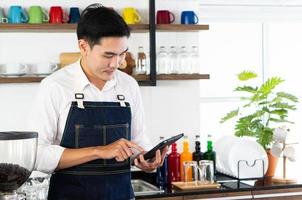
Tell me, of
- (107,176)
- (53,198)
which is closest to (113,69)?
(107,176)

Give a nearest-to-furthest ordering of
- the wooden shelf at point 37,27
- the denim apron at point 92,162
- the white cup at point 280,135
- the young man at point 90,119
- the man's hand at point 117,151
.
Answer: the man's hand at point 117,151 → the young man at point 90,119 → the denim apron at point 92,162 → the wooden shelf at point 37,27 → the white cup at point 280,135

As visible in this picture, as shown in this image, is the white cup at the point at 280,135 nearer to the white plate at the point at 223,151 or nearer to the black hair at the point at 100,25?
the white plate at the point at 223,151

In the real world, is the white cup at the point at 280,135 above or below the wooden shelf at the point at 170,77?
below

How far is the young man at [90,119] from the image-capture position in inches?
88.4

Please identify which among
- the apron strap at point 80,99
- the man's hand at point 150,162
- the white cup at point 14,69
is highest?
the white cup at point 14,69

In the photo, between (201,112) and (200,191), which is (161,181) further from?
(201,112)

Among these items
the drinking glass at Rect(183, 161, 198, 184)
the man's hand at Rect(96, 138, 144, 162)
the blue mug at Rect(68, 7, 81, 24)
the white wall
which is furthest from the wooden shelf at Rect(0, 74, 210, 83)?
the man's hand at Rect(96, 138, 144, 162)

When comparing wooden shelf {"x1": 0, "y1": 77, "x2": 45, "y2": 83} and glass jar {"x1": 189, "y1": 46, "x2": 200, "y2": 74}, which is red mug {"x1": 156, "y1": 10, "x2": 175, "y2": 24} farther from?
wooden shelf {"x1": 0, "y1": 77, "x2": 45, "y2": 83}

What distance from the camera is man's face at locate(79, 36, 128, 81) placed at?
2.27 m

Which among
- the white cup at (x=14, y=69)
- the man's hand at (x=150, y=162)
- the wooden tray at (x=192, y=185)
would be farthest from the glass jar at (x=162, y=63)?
the man's hand at (x=150, y=162)

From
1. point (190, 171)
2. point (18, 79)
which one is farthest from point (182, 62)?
point (18, 79)

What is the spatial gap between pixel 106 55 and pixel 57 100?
30 centimetres

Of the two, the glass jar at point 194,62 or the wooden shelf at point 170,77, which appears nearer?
the wooden shelf at point 170,77

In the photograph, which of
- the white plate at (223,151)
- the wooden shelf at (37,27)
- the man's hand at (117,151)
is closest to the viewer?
the man's hand at (117,151)
